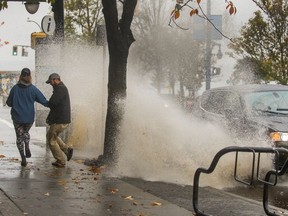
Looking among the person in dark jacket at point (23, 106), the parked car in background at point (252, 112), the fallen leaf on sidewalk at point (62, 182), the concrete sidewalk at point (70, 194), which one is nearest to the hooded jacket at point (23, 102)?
the person in dark jacket at point (23, 106)

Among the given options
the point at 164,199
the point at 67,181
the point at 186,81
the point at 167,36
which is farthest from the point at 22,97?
the point at 186,81

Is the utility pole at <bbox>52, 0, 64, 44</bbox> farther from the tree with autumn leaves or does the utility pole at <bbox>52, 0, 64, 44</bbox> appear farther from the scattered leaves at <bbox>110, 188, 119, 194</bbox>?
the scattered leaves at <bbox>110, 188, 119, 194</bbox>

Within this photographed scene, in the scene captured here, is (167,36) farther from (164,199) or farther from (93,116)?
(164,199)

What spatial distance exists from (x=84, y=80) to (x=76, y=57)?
660 mm

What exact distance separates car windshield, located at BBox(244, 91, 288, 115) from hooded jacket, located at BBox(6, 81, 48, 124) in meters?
3.65

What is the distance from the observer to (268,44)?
33656mm

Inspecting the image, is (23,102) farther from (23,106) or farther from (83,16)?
(83,16)

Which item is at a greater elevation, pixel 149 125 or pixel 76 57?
pixel 76 57

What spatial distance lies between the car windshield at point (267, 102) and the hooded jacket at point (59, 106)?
320 cm

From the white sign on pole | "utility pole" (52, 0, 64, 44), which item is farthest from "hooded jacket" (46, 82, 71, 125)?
the white sign on pole

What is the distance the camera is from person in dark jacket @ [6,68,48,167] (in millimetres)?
12414

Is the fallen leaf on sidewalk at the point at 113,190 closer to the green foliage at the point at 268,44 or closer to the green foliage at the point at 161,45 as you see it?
the green foliage at the point at 268,44

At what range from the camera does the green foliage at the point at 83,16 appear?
3962 cm

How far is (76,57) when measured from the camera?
1716cm
